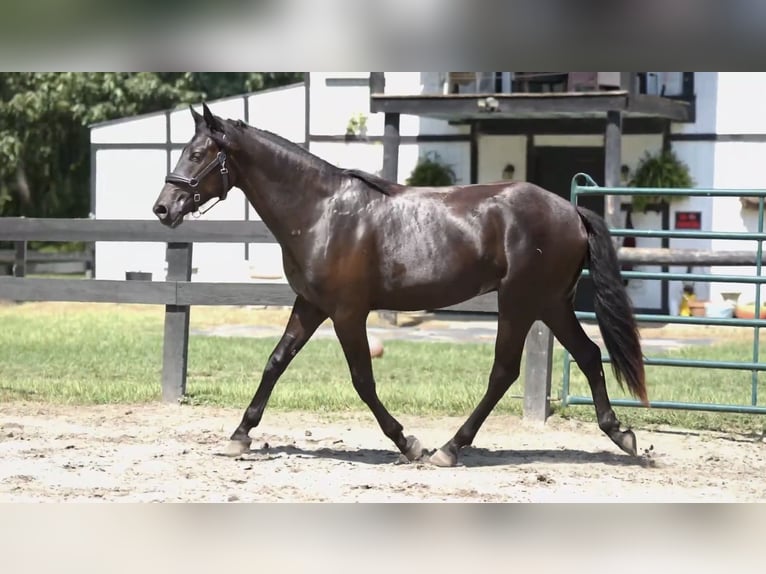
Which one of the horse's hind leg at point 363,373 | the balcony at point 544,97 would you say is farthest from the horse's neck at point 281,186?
the balcony at point 544,97

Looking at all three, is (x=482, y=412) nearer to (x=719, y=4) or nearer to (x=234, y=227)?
(x=234, y=227)

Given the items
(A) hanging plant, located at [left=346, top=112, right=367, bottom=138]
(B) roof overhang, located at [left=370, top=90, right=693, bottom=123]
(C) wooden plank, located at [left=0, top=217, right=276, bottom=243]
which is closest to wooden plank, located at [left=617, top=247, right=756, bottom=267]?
(C) wooden plank, located at [left=0, top=217, right=276, bottom=243]

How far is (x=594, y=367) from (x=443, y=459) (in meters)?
1.05

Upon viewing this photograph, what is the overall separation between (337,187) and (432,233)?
0.61 m

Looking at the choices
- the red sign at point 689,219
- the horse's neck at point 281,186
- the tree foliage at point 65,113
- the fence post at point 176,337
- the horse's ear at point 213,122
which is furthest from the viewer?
the tree foliage at point 65,113

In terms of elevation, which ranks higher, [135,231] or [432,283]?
[135,231]

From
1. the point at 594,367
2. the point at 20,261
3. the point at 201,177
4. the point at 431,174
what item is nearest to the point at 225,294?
the point at 201,177

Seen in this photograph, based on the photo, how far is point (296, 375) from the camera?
1007cm

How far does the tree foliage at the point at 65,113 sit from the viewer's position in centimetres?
2645

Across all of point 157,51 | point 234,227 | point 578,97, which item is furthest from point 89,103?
point 157,51

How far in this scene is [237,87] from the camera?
3012 cm

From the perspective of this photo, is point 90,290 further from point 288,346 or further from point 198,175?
point 198,175

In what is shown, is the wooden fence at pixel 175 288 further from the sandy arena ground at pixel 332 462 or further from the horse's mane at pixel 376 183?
the horse's mane at pixel 376 183

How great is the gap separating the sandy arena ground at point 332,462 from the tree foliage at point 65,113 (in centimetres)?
1770
